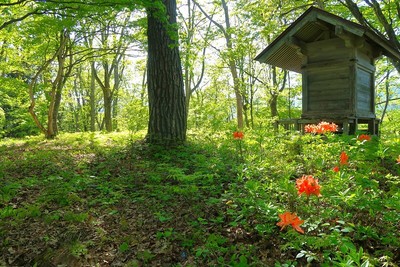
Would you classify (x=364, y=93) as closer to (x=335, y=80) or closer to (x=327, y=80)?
(x=335, y=80)

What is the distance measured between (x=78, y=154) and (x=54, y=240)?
443 centimetres

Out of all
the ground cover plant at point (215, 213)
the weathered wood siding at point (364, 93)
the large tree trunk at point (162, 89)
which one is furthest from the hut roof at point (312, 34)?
the ground cover plant at point (215, 213)

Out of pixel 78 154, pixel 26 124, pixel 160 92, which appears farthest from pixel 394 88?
pixel 26 124

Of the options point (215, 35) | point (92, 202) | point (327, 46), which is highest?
point (215, 35)

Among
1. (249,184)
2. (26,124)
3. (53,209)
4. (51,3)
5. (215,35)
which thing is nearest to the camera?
(249,184)

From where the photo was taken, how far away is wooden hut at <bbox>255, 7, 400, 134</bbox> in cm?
835

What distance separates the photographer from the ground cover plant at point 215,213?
9.34 ft

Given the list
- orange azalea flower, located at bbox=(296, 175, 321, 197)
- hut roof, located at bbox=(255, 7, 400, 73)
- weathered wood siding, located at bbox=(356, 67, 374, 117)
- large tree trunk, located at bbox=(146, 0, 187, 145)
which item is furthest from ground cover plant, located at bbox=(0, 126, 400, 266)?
weathered wood siding, located at bbox=(356, 67, 374, 117)

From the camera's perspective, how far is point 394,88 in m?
23.0

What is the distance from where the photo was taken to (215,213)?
158 inches

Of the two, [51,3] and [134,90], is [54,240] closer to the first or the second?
[51,3]

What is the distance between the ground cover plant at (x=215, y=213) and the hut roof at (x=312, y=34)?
163 inches

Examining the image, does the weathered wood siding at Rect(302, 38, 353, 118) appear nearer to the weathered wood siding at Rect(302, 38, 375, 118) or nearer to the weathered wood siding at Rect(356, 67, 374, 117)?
the weathered wood siding at Rect(302, 38, 375, 118)

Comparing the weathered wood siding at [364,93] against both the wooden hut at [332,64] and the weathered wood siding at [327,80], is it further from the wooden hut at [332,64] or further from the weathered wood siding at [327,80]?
the weathered wood siding at [327,80]
